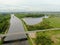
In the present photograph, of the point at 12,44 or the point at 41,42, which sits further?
the point at 12,44

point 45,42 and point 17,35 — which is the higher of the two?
point 45,42

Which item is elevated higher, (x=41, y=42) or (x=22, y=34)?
(x=41, y=42)

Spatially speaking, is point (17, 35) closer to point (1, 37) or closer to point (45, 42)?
point (1, 37)

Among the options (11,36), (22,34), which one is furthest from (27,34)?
(11,36)

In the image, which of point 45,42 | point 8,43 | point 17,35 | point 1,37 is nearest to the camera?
point 45,42

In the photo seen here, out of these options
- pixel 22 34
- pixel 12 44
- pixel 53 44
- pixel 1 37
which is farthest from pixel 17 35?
pixel 53 44

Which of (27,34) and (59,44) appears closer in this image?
(59,44)

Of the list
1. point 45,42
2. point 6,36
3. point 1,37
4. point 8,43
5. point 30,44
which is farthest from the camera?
point 6,36

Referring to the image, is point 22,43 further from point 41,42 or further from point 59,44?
point 59,44

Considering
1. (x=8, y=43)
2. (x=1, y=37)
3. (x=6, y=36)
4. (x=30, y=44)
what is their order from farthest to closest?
(x=6, y=36) < (x=1, y=37) < (x=8, y=43) < (x=30, y=44)
